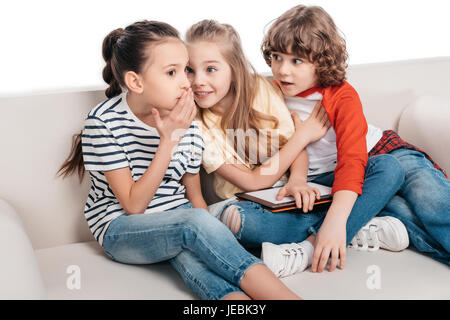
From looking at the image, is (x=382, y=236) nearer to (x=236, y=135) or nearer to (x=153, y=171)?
(x=236, y=135)

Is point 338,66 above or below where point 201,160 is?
above

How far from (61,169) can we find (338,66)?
791 mm

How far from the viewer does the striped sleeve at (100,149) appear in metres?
1.25

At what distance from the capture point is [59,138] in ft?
4.52

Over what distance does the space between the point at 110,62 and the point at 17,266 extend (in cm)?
55

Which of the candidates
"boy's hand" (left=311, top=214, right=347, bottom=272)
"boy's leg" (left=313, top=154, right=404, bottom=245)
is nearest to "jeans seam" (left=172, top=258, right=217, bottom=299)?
"boy's hand" (left=311, top=214, right=347, bottom=272)

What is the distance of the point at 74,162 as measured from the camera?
1379 mm

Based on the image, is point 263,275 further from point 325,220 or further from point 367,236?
point 367,236

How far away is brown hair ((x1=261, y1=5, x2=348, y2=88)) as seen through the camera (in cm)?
138

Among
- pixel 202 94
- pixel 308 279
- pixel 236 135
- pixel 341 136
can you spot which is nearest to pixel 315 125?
pixel 341 136

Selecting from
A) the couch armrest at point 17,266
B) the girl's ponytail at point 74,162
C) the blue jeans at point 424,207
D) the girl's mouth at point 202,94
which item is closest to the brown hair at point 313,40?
the girl's mouth at point 202,94

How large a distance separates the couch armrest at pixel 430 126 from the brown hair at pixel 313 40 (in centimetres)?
35

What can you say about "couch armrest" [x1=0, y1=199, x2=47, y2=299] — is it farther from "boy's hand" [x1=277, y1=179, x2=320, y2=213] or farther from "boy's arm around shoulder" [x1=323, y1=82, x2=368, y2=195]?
"boy's arm around shoulder" [x1=323, y1=82, x2=368, y2=195]
